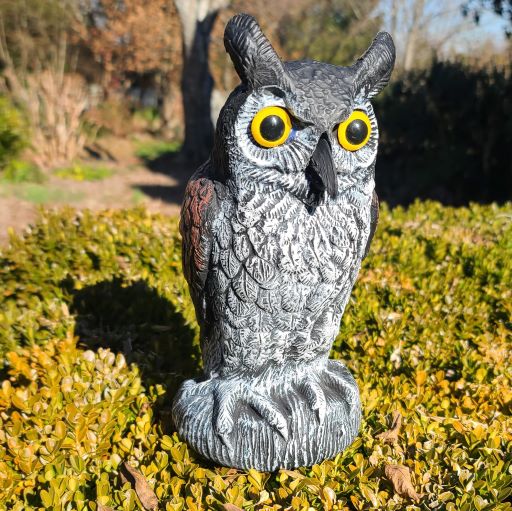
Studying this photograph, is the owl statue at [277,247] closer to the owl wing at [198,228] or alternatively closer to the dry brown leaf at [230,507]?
the owl wing at [198,228]

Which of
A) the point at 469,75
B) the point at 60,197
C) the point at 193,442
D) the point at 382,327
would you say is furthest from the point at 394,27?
the point at 193,442

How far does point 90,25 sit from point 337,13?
8809 mm

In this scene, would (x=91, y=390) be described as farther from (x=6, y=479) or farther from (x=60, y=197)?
(x=60, y=197)

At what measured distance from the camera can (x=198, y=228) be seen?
1.73 meters

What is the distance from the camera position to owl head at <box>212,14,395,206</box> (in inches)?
59.9

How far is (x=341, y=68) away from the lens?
164cm

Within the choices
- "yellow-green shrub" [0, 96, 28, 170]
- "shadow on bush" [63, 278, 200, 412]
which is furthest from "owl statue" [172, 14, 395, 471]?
"yellow-green shrub" [0, 96, 28, 170]

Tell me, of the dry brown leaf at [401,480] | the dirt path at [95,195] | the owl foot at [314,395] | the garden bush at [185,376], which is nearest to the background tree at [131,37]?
the dirt path at [95,195]

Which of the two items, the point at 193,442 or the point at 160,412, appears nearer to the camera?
the point at 193,442

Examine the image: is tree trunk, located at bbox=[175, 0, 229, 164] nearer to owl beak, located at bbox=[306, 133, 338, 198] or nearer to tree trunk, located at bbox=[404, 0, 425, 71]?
tree trunk, located at bbox=[404, 0, 425, 71]

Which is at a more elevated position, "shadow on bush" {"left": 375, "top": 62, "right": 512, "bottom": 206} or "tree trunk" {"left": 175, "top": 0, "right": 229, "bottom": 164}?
"tree trunk" {"left": 175, "top": 0, "right": 229, "bottom": 164}

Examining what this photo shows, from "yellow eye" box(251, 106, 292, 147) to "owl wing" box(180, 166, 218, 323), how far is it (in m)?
0.27

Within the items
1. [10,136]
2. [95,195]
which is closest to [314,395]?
[95,195]

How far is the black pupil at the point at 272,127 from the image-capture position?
1.53 metres
